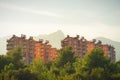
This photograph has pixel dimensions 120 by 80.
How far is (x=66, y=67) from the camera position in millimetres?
83812

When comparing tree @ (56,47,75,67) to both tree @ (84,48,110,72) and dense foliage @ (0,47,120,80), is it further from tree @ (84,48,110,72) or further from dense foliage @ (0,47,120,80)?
tree @ (84,48,110,72)

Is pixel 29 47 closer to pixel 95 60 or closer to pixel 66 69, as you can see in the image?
pixel 66 69

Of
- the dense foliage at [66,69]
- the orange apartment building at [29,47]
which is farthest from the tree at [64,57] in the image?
the orange apartment building at [29,47]

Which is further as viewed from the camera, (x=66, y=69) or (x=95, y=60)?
(x=66, y=69)

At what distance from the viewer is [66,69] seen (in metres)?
83.1

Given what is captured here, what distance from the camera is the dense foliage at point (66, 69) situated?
227ft

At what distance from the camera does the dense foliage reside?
6912 cm

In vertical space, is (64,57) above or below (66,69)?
above

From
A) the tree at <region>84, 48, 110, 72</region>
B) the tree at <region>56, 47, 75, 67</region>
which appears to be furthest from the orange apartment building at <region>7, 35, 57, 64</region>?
the tree at <region>84, 48, 110, 72</region>

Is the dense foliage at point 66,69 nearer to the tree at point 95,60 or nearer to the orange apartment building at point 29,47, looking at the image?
the tree at point 95,60

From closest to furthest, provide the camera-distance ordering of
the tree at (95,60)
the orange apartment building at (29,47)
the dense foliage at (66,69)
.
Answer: the dense foliage at (66,69)
the tree at (95,60)
the orange apartment building at (29,47)

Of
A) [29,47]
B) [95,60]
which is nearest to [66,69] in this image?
[95,60]

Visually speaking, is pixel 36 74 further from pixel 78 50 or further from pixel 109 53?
pixel 109 53

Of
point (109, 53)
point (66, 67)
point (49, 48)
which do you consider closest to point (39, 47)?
point (49, 48)
